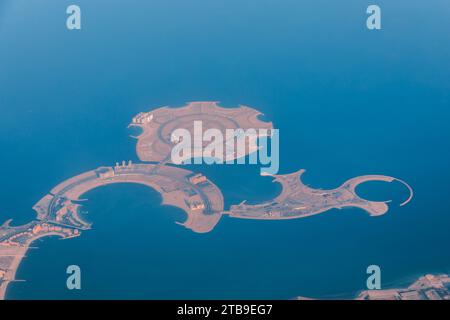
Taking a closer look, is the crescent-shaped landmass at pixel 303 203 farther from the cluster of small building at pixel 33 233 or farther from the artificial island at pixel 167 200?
the cluster of small building at pixel 33 233

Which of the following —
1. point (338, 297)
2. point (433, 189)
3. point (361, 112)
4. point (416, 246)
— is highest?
point (361, 112)

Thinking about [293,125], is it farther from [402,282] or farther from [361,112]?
[402,282]

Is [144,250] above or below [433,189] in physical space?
below

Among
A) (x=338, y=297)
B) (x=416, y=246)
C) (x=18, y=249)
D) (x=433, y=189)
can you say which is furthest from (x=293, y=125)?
(x=18, y=249)

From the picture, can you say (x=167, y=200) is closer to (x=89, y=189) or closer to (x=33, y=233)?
(x=89, y=189)

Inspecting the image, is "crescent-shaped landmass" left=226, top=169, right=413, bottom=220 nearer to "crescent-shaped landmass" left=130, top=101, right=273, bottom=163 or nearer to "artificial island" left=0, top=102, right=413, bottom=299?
"artificial island" left=0, top=102, right=413, bottom=299

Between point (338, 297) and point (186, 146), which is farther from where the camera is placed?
point (186, 146)

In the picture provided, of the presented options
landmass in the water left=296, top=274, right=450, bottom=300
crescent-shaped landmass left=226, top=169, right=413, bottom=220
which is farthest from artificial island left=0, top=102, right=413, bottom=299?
landmass in the water left=296, top=274, right=450, bottom=300
